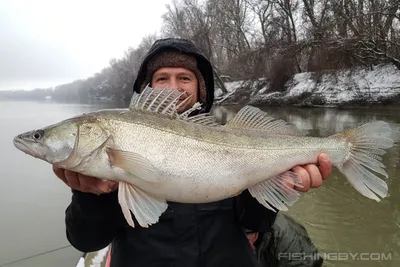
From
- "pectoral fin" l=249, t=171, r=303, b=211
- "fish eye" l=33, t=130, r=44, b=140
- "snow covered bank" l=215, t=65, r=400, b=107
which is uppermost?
"fish eye" l=33, t=130, r=44, b=140

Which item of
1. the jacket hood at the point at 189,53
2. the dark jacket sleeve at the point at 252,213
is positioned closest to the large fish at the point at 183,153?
the dark jacket sleeve at the point at 252,213

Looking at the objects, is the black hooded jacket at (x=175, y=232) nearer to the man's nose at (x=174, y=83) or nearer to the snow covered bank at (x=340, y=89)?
the man's nose at (x=174, y=83)

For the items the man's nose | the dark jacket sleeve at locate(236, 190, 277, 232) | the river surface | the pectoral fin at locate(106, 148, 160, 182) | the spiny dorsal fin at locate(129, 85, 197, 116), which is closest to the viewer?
the pectoral fin at locate(106, 148, 160, 182)

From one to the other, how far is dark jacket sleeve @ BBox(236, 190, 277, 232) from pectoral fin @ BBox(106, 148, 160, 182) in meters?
0.72

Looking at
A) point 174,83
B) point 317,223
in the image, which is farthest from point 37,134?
point 317,223

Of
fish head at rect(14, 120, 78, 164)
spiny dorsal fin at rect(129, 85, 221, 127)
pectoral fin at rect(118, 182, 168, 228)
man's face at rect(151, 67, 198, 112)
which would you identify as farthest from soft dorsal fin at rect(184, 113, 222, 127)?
man's face at rect(151, 67, 198, 112)

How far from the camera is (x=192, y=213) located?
2174mm

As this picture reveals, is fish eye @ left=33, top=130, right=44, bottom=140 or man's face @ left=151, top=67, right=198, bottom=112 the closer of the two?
fish eye @ left=33, top=130, right=44, bottom=140

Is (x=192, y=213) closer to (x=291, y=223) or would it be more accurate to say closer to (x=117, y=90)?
(x=291, y=223)

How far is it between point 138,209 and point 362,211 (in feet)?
16.3

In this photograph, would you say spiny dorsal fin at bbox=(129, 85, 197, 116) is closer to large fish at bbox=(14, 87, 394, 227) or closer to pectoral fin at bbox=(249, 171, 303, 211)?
large fish at bbox=(14, 87, 394, 227)

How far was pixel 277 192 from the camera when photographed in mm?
2092

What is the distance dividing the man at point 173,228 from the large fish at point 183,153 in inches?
5.9

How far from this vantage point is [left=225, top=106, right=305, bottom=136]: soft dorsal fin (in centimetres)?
220
